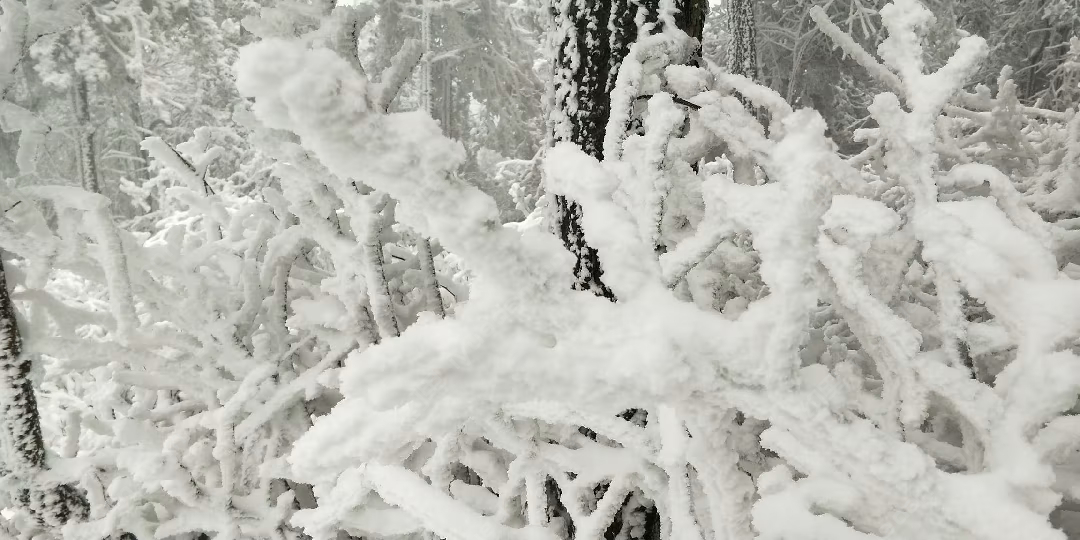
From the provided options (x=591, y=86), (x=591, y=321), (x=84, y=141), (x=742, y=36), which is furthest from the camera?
(x=84, y=141)

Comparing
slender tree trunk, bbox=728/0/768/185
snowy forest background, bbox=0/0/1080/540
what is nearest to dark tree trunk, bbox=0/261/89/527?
snowy forest background, bbox=0/0/1080/540

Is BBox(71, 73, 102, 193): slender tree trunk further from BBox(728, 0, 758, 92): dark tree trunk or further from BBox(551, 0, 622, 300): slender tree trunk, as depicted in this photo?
BBox(551, 0, 622, 300): slender tree trunk

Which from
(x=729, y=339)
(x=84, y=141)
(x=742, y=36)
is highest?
(x=742, y=36)

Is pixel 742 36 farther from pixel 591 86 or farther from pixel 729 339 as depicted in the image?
pixel 729 339

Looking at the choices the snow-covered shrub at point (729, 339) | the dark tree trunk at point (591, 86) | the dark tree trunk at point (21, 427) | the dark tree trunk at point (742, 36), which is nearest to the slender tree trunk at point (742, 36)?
the dark tree trunk at point (742, 36)

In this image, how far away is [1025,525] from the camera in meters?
0.63

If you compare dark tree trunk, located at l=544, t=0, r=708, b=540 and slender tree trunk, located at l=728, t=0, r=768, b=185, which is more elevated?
slender tree trunk, located at l=728, t=0, r=768, b=185

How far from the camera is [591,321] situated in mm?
605

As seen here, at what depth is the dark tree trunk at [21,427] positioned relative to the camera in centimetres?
158

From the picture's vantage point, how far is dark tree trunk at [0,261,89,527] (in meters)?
1.58

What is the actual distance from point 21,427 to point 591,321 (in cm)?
181

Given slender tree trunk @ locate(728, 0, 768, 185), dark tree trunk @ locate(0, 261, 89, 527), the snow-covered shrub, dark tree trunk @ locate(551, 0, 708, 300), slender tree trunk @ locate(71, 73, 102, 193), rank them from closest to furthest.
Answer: the snow-covered shrub, dark tree trunk @ locate(0, 261, 89, 527), dark tree trunk @ locate(551, 0, 708, 300), slender tree trunk @ locate(728, 0, 768, 185), slender tree trunk @ locate(71, 73, 102, 193)

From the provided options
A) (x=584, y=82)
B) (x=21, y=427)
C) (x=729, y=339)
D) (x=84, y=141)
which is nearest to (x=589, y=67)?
(x=584, y=82)

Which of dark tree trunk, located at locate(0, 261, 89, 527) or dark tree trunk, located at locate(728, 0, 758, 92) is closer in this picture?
dark tree trunk, located at locate(0, 261, 89, 527)
